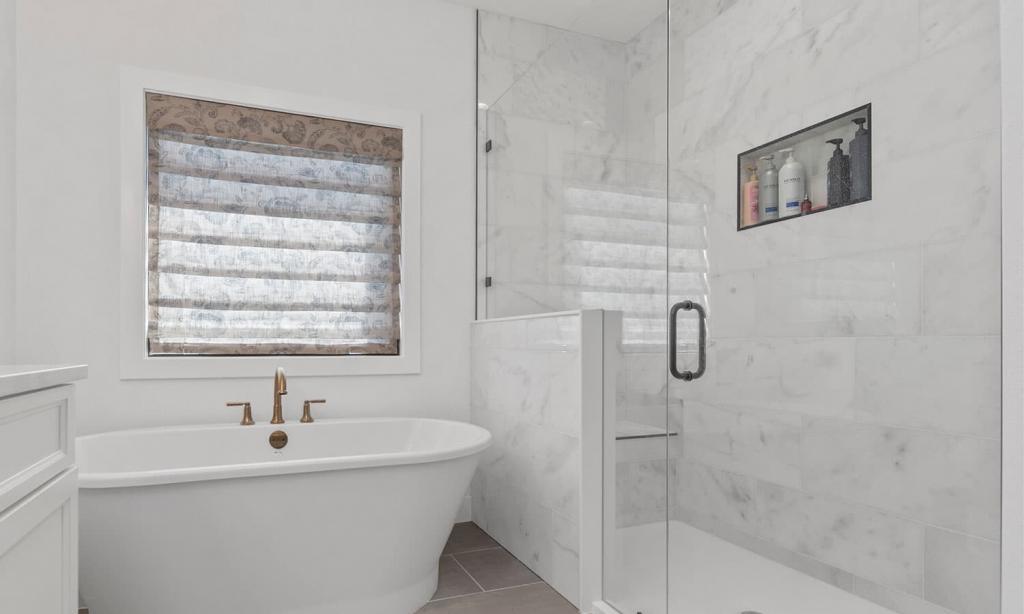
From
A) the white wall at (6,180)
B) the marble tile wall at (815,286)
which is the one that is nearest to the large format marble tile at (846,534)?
the marble tile wall at (815,286)

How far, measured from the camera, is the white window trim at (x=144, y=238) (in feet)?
8.60

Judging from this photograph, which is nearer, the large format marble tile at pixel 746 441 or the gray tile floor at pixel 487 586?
the large format marble tile at pixel 746 441

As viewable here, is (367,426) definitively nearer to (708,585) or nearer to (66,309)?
(66,309)

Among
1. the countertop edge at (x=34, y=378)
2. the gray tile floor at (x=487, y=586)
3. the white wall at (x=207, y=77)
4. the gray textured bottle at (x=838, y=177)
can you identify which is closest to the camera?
the countertop edge at (x=34, y=378)

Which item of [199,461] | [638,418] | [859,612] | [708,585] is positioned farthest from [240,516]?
[859,612]

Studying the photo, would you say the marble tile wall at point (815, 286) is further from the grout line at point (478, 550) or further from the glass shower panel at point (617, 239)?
the grout line at point (478, 550)

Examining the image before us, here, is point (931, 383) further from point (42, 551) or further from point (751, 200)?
point (42, 551)

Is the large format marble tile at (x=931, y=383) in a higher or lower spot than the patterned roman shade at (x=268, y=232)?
lower

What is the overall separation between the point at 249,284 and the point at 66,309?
69 centimetres

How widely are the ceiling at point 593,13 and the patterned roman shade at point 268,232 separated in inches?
35.0

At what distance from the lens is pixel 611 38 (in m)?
2.22

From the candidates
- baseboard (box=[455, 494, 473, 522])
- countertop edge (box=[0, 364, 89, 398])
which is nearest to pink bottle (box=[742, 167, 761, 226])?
countertop edge (box=[0, 364, 89, 398])

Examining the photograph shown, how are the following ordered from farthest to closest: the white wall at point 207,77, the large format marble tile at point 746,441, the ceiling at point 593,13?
1. the white wall at point 207,77
2. the ceiling at point 593,13
3. the large format marble tile at point 746,441

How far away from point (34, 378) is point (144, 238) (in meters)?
1.87
